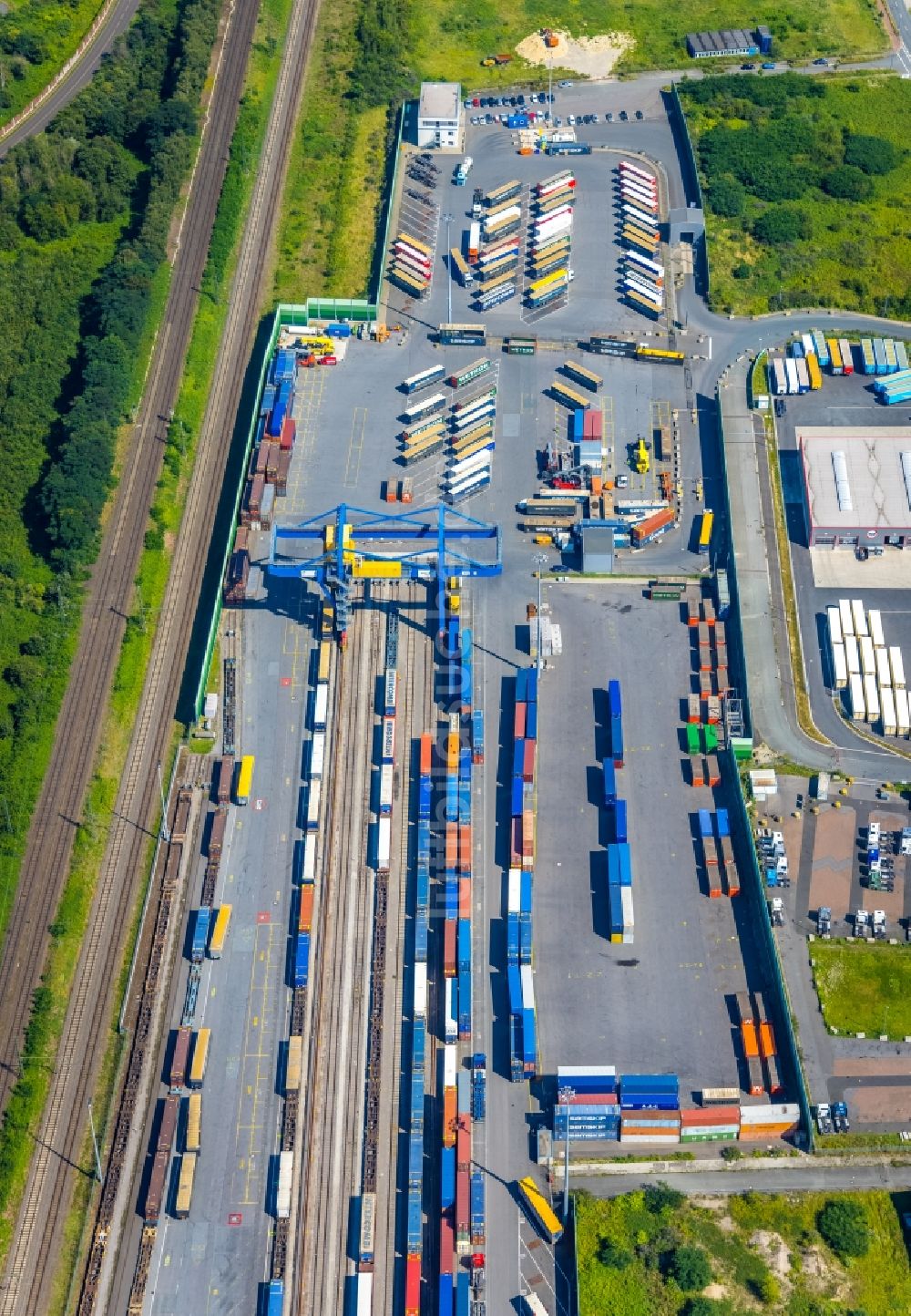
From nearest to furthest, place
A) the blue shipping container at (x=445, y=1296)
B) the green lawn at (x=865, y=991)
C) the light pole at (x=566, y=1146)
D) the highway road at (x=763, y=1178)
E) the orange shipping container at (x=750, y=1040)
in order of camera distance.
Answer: the blue shipping container at (x=445, y=1296)
the light pole at (x=566, y=1146)
the highway road at (x=763, y=1178)
the orange shipping container at (x=750, y=1040)
the green lawn at (x=865, y=991)

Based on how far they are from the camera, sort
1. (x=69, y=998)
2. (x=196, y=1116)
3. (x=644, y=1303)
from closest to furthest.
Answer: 1. (x=644, y=1303)
2. (x=196, y=1116)
3. (x=69, y=998)

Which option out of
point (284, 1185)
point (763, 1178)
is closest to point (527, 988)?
point (763, 1178)

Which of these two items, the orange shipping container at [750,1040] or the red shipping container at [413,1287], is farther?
the orange shipping container at [750,1040]

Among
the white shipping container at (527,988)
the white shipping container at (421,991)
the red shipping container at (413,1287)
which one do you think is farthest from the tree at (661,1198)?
the white shipping container at (421,991)

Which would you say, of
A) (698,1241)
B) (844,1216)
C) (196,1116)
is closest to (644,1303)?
(698,1241)

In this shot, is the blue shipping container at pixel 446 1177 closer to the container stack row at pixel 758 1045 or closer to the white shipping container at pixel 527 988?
the white shipping container at pixel 527 988

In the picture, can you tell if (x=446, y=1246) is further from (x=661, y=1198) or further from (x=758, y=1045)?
(x=758, y=1045)

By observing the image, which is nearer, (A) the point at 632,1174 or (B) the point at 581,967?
(A) the point at 632,1174

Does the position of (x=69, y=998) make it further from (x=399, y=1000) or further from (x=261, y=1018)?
(x=399, y=1000)
